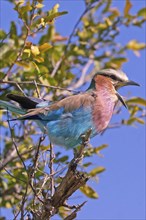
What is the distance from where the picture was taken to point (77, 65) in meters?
4.12

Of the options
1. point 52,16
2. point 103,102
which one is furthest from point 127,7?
point 52,16

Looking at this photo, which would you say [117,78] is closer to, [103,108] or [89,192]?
[103,108]

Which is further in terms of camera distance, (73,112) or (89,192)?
(89,192)

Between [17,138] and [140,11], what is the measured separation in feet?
3.64

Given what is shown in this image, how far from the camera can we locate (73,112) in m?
2.94

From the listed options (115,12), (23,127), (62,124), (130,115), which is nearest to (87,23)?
(115,12)

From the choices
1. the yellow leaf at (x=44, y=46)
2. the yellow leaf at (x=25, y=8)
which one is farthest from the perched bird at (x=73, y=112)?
the yellow leaf at (x=25, y=8)

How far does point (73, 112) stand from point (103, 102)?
186mm

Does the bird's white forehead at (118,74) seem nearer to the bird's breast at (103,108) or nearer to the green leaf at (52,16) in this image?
the bird's breast at (103,108)

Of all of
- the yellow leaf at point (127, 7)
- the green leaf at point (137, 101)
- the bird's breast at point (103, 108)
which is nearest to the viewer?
the bird's breast at point (103, 108)

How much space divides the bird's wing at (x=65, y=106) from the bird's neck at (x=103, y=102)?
4 cm

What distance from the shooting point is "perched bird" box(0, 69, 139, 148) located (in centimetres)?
280

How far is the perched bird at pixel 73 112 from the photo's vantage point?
9.18 feet

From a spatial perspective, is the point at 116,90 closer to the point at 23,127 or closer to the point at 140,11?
the point at 23,127
